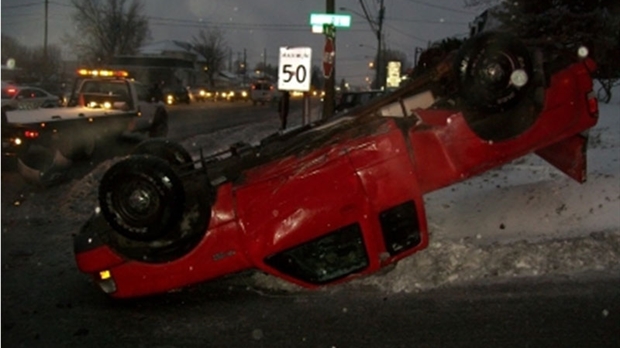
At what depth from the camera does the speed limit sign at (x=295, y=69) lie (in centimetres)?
1337

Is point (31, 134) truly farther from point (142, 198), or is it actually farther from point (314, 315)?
point (314, 315)

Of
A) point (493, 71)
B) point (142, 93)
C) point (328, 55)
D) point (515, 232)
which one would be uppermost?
point (328, 55)

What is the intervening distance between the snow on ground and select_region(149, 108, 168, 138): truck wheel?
33.9 feet

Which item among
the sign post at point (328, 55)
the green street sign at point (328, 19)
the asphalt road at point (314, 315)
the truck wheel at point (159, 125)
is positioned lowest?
the asphalt road at point (314, 315)

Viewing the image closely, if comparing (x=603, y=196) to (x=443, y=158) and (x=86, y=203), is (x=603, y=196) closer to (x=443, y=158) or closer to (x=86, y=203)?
(x=443, y=158)

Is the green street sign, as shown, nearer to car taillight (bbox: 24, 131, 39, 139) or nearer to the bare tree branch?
car taillight (bbox: 24, 131, 39, 139)

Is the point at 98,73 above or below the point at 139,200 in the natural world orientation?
above

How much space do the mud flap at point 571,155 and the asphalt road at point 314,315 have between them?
4.62 ft

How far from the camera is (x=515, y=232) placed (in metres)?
7.57

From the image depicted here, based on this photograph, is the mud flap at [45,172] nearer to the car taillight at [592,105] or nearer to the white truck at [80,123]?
the white truck at [80,123]

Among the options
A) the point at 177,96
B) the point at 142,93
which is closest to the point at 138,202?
the point at 142,93

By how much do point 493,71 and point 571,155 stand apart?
1.68m

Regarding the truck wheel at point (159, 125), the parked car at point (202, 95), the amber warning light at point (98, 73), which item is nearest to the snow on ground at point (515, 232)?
the truck wheel at point (159, 125)

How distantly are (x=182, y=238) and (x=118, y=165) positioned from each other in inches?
30.1
